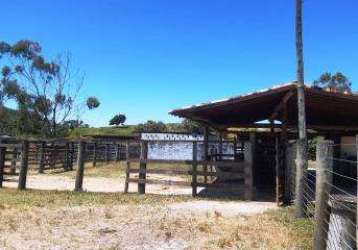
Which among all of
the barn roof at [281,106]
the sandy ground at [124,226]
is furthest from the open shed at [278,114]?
the sandy ground at [124,226]

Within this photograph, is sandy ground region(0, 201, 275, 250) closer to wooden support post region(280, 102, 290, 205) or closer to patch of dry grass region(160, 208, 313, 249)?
patch of dry grass region(160, 208, 313, 249)

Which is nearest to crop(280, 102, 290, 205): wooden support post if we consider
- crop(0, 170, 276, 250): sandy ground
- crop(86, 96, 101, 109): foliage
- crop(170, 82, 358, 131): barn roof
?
crop(170, 82, 358, 131): barn roof

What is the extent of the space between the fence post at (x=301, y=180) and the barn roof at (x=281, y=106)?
287cm

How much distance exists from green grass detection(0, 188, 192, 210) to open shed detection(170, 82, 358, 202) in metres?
2.81

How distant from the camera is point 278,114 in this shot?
19188 mm

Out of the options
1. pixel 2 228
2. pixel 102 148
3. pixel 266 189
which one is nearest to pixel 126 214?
pixel 2 228

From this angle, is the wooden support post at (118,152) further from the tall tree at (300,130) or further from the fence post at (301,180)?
the fence post at (301,180)

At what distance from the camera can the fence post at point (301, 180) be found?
1131cm

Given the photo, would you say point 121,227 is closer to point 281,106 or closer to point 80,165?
point 80,165

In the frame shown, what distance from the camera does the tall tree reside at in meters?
11.4

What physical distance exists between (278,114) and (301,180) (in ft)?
25.9

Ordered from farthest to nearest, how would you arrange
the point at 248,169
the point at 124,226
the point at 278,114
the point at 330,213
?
the point at 278,114 < the point at 248,169 < the point at 124,226 < the point at 330,213

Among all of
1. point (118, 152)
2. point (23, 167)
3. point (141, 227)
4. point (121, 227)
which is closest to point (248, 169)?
point (141, 227)

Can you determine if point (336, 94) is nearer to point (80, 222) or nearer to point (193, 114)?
point (193, 114)
